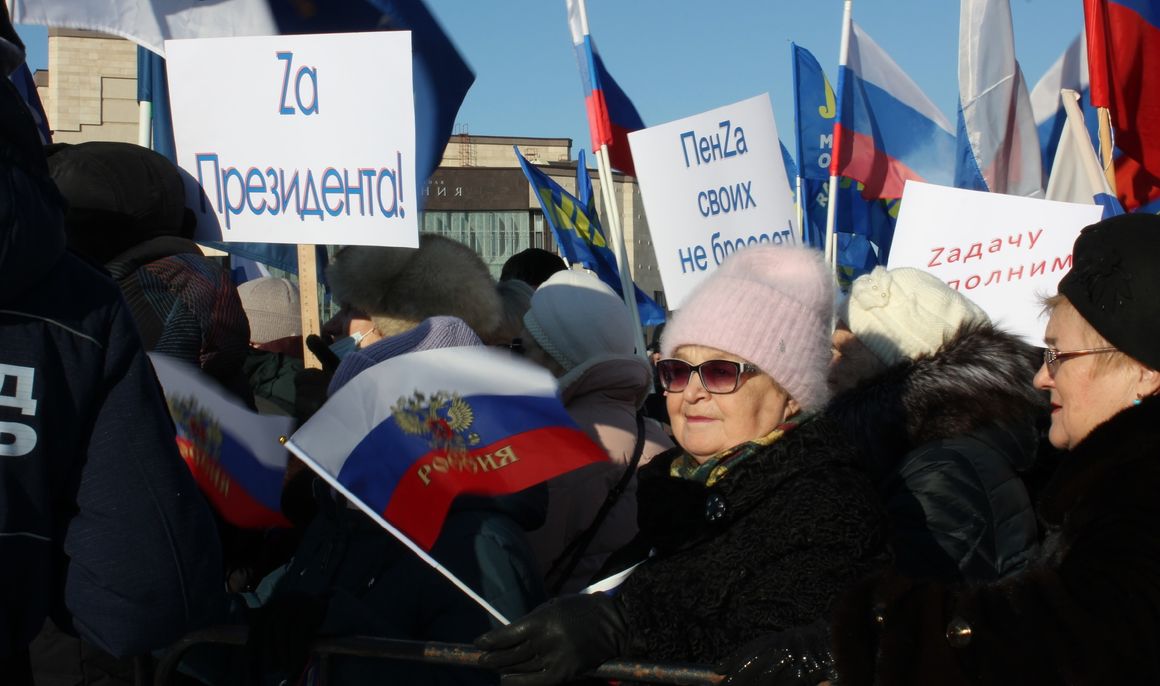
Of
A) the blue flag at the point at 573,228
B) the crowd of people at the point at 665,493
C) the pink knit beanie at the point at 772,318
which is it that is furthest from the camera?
the blue flag at the point at 573,228

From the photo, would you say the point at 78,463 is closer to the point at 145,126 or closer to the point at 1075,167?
the point at 145,126

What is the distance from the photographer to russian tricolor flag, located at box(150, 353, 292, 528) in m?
2.55

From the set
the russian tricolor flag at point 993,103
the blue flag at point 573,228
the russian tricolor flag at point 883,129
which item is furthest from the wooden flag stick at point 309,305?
the russian tricolor flag at point 883,129

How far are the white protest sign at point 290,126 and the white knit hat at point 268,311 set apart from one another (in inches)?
59.1

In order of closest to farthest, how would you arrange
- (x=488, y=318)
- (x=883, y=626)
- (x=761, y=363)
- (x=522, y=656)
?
(x=883, y=626)
(x=522, y=656)
(x=761, y=363)
(x=488, y=318)

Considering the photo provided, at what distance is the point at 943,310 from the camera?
360cm

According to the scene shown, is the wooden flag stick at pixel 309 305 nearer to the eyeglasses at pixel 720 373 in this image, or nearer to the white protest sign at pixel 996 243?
the eyeglasses at pixel 720 373

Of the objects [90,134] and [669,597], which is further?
[90,134]

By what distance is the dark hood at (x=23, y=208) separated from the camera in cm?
173

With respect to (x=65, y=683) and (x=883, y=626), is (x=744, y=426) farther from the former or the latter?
(x=65, y=683)

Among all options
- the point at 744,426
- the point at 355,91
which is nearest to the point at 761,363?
the point at 744,426

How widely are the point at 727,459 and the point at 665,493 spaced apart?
16cm

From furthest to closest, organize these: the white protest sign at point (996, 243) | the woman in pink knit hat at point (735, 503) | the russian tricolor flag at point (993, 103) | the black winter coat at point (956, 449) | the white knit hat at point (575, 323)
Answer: the russian tricolor flag at point (993, 103), the white protest sign at point (996, 243), the white knit hat at point (575, 323), the black winter coat at point (956, 449), the woman in pink knit hat at point (735, 503)

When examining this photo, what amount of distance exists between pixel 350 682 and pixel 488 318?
162cm
